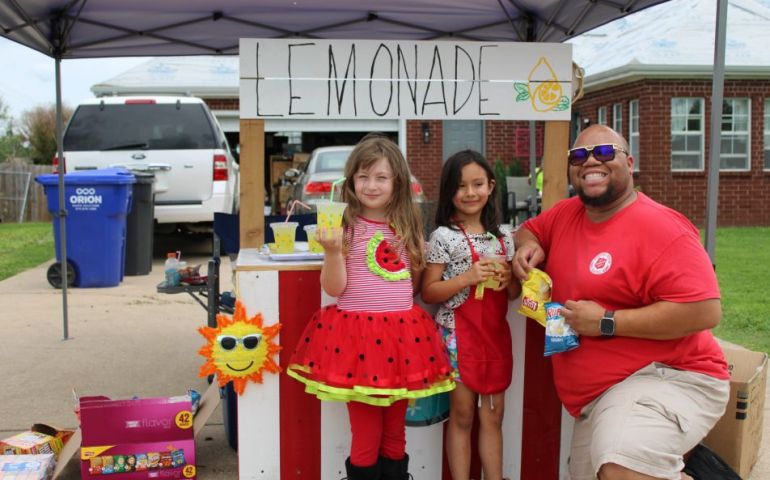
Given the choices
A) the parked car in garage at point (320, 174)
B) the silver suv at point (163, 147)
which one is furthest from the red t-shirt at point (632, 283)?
the silver suv at point (163, 147)

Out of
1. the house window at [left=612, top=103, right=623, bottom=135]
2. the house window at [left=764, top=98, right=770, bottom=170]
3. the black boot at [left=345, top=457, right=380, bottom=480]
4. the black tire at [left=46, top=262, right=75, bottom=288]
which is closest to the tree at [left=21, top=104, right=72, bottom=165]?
the house window at [left=612, top=103, right=623, bottom=135]

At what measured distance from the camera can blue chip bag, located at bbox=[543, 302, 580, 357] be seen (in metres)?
2.65

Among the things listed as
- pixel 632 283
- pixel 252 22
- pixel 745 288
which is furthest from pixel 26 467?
pixel 745 288

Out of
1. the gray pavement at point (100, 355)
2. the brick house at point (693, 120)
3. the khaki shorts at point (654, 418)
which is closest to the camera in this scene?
the khaki shorts at point (654, 418)

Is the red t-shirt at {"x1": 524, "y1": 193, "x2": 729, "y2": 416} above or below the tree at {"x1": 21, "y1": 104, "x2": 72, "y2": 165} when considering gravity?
below

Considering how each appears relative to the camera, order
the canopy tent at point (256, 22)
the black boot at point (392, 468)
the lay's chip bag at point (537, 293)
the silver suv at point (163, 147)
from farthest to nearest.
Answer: the silver suv at point (163, 147) < the canopy tent at point (256, 22) < the black boot at point (392, 468) < the lay's chip bag at point (537, 293)

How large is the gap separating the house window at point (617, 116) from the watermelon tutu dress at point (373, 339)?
15.2 metres

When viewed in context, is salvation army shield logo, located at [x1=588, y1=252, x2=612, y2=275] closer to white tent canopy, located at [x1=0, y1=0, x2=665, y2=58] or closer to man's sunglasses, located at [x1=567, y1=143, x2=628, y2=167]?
man's sunglasses, located at [x1=567, y1=143, x2=628, y2=167]

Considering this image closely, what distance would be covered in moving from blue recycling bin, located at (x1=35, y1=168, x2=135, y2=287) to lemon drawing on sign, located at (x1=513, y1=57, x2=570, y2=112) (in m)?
6.34

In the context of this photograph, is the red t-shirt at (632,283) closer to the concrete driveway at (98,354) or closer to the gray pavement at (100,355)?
the gray pavement at (100,355)

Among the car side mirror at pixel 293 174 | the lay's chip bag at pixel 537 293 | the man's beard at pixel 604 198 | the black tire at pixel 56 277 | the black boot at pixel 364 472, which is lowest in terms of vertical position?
the black boot at pixel 364 472

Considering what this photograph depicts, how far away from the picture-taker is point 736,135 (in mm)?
16016

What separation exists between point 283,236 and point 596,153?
136 centimetres

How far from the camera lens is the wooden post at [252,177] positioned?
10.9ft
